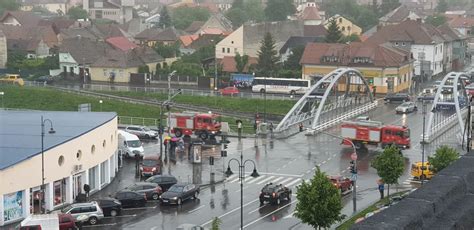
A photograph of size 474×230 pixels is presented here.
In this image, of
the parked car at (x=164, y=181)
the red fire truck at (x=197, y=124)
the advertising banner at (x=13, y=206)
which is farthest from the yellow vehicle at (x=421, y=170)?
the advertising banner at (x=13, y=206)

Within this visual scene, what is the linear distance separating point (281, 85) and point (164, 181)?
32.4 meters

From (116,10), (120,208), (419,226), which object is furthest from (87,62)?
(116,10)

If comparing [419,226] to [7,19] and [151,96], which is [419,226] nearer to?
[151,96]

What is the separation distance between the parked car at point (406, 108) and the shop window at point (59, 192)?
2899 cm

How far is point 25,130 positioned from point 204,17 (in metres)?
102

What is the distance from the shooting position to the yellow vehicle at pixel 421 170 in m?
35.5

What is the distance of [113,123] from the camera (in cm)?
3762

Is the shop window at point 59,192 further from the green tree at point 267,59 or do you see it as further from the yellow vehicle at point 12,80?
the green tree at point 267,59

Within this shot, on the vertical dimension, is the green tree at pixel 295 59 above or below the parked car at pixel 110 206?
above

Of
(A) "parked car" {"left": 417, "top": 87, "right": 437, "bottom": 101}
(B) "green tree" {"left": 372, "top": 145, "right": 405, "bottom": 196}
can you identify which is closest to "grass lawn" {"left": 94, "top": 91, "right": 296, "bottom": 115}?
(A) "parked car" {"left": 417, "top": 87, "right": 437, "bottom": 101}

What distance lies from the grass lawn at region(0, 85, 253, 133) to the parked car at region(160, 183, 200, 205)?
2367 centimetres

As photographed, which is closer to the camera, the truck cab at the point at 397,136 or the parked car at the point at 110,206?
the parked car at the point at 110,206

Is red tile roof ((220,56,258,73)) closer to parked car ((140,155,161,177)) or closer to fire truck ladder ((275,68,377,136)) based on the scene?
fire truck ladder ((275,68,377,136))

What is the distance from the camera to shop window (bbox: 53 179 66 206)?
3189 centimetres
